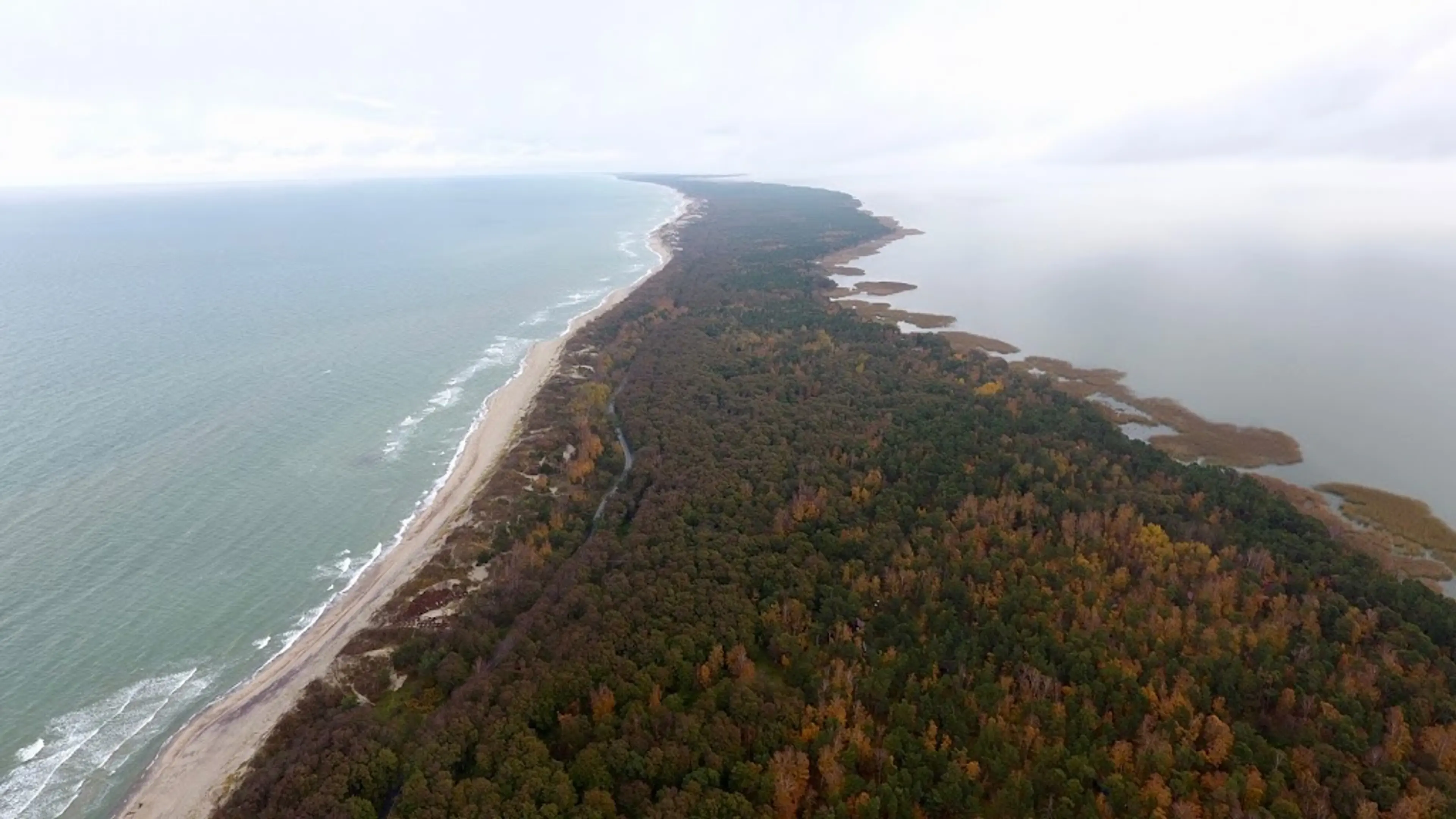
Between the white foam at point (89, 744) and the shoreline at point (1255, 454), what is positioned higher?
the shoreline at point (1255, 454)

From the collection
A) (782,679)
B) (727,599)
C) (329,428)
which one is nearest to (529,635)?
(727,599)

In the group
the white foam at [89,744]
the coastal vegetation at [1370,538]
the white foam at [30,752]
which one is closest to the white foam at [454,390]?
the white foam at [89,744]

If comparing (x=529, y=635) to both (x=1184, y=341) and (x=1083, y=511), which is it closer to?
(x=1083, y=511)

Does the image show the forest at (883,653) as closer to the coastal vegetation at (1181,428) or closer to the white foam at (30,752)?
the white foam at (30,752)

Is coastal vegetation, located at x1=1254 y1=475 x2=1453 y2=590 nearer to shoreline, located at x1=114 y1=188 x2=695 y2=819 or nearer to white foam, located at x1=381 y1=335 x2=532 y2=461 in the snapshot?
shoreline, located at x1=114 y1=188 x2=695 y2=819

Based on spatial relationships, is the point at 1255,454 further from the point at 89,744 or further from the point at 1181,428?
the point at 89,744

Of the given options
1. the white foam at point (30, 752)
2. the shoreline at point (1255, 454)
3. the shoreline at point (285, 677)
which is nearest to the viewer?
the shoreline at point (285, 677)
